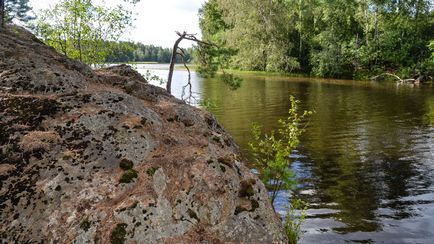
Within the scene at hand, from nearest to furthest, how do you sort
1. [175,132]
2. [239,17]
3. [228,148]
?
[175,132], [228,148], [239,17]

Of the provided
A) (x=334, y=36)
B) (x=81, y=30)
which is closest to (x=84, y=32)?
(x=81, y=30)

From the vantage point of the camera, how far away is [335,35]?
2238 inches

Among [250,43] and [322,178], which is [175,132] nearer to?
[322,178]

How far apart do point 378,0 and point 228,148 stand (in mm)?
52582

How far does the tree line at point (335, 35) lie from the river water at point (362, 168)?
28.1m

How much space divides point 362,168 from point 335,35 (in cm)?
4781

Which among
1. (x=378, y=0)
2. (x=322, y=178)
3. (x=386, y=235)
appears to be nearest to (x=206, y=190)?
(x=386, y=235)

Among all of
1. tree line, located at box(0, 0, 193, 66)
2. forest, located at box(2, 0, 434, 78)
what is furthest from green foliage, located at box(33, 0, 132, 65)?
forest, located at box(2, 0, 434, 78)

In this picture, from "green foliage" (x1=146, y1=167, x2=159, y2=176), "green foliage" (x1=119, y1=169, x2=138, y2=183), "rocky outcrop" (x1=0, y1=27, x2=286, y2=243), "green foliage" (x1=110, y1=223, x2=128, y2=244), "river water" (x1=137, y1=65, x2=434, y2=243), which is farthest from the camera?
"river water" (x1=137, y1=65, x2=434, y2=243)

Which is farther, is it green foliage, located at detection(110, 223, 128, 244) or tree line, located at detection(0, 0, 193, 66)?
tree line, located at detection(0, 0, 193, 66)

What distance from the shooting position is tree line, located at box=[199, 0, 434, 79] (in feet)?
175

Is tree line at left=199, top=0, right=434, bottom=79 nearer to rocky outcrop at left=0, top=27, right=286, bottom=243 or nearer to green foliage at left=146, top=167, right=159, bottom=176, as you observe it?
rocky outcrop at left=0, top=27, right=286, bottom=243

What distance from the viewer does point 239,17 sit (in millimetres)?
58500

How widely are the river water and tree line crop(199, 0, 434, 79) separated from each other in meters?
28.1
